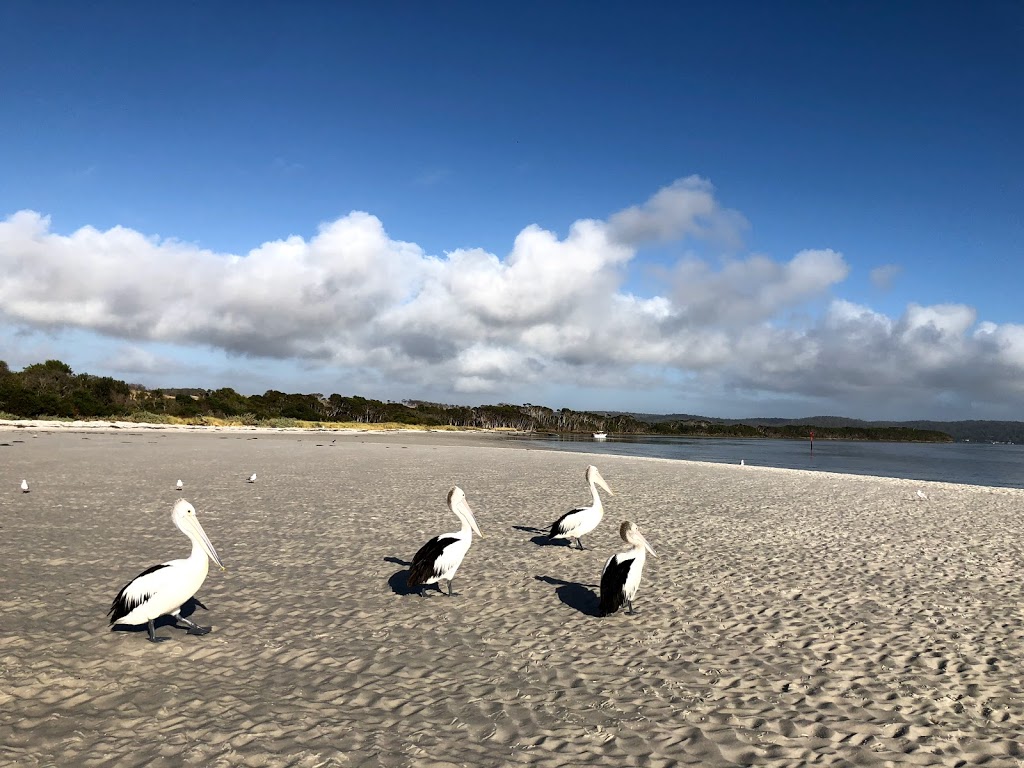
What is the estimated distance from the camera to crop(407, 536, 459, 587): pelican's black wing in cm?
A: 820

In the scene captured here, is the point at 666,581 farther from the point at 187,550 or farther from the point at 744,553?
the point at 187,550

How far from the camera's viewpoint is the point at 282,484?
20672mm

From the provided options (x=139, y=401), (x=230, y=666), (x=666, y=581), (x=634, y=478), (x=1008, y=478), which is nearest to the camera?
(x=230, y=666)

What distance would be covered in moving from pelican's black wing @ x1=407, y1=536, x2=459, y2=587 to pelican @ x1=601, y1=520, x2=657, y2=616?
2184 millimetres

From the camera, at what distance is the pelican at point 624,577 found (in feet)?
25.1

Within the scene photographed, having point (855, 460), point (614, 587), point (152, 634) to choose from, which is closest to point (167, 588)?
point (152, 634)

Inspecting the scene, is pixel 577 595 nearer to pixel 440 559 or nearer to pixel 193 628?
pixel 440 559

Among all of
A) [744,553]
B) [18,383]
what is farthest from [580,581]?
[18,383]

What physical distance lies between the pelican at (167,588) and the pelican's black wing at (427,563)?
8.30ft

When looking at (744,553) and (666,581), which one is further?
(744,553)

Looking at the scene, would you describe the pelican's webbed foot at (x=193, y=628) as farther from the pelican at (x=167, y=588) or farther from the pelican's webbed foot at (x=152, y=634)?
the pelican's webbed foot at (x=152, y=634)

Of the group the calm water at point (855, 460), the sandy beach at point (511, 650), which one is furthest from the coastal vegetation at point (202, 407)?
the sandy beach at point (511, 650)

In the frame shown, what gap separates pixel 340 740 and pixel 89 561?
24.3ft

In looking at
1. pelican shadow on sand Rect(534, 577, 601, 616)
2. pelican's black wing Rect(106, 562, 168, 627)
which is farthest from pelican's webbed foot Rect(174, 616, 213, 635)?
pelican shadow on sand Rect(534, 577, 601, 616)
